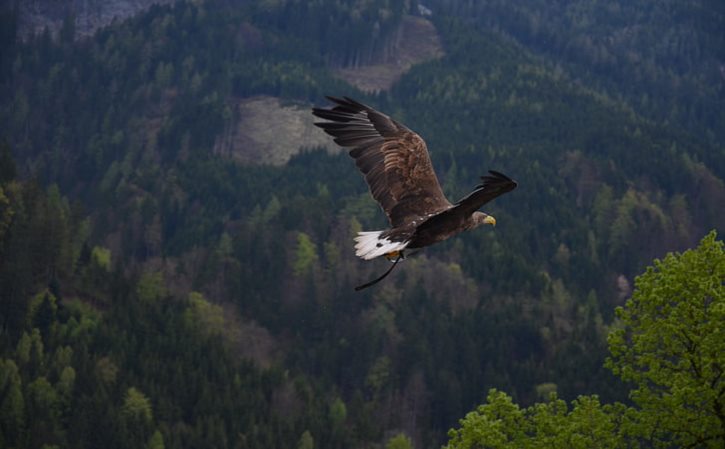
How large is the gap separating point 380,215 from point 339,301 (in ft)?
64.7

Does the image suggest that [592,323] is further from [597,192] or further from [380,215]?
[597,192]

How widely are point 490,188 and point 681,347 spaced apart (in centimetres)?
1041

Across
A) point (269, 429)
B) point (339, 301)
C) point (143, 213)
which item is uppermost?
point (269, 429)

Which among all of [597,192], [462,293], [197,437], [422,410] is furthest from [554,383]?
[597,192]

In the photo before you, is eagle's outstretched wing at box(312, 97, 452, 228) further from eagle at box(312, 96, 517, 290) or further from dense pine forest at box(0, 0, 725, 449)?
dense pine forest at box(0, 0, 725, 449)

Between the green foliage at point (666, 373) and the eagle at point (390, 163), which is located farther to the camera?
the green foliage at point (666, 373)

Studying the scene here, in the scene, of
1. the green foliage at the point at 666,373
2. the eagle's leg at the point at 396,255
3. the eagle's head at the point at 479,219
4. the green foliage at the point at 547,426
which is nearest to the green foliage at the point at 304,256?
the green foliage at the point at 547,426

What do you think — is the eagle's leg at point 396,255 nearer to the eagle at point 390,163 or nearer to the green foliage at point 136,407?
the eagle at point 390,163

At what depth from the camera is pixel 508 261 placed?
156000 mm

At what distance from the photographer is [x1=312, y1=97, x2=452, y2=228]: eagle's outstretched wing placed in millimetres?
22797

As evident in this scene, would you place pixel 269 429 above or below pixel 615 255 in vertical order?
above

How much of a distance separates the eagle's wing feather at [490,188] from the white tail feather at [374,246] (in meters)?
1.42

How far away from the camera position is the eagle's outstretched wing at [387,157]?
74.8ft

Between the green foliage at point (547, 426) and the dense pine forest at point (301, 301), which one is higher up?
the green foliage at point (547, 426)
